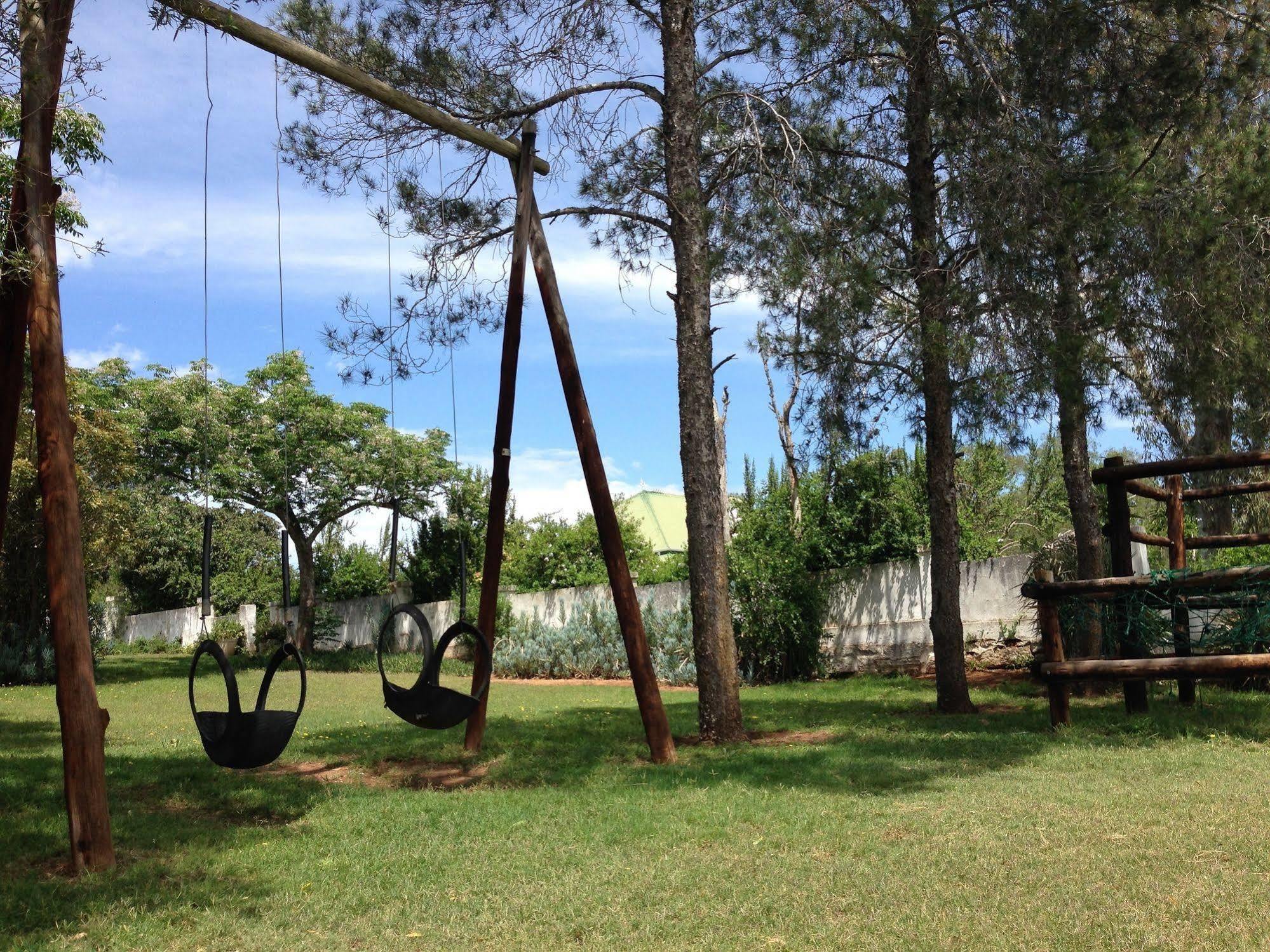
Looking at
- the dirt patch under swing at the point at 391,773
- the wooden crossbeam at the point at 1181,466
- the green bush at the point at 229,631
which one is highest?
the wooden crossbeam at the point at 1181,466

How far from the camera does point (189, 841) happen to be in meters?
6.39

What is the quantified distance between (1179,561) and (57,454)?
33.3ft

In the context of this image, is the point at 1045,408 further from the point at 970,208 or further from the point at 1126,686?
the point at 1126,686

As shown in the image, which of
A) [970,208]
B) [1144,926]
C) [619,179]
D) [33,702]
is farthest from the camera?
[33,702]

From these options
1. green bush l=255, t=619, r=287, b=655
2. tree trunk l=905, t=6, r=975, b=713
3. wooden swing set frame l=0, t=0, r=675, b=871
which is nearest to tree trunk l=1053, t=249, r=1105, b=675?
tree trunk l=905, t=6, r=975, b=713

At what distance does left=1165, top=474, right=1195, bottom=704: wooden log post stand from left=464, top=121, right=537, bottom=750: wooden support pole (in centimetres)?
632

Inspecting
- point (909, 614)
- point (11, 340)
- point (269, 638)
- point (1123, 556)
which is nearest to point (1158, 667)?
point (1123, 556)

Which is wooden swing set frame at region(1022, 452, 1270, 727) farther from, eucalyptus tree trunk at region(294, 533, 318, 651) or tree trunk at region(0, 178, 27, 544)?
eucalyptus tree trunk at region(294, 533, 318, 651)

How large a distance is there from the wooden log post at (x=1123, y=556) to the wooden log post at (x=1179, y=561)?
15.7 inches

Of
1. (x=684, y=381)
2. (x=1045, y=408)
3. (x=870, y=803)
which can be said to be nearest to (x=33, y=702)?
(x=684, y=381)

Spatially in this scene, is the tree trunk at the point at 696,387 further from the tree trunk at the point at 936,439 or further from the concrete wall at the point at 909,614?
the concrete wall at the point at 909,614

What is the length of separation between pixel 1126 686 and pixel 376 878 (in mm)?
7843

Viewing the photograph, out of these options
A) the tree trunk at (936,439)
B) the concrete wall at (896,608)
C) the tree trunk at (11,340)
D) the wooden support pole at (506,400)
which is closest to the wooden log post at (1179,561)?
the tree trunk at (936,439)

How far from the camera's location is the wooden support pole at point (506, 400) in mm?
9359
